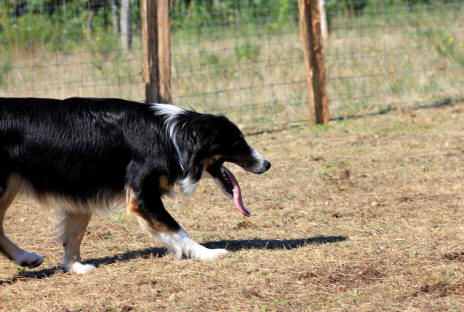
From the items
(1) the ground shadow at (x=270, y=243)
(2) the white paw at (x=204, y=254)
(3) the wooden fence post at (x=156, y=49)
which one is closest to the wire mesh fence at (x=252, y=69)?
(3) the wooden fence post at (x=156, y=49)

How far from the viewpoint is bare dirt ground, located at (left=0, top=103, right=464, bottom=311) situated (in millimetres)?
3666

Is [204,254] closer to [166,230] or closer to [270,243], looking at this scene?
[166,230]

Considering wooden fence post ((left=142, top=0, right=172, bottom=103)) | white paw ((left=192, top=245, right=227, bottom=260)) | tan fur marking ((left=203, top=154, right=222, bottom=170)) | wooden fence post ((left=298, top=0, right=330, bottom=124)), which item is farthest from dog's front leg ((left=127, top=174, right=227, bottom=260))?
wooden fence post ((left=298, top=0, right=330, bottom=124))

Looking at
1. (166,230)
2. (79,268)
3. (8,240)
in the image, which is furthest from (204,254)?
(8,240)

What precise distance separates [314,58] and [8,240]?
5.40 meters

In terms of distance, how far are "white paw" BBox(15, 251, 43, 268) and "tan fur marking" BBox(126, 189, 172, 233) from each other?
0.70 m

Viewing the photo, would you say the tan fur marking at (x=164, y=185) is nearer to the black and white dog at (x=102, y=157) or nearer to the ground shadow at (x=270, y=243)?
the black and white dog at (x=102, y=157)

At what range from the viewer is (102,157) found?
Result: 4.18 m

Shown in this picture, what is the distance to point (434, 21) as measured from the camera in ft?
39.2

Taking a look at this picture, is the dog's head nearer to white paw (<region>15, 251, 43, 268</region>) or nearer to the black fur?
the black fur

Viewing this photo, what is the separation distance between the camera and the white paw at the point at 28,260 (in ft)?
14.0

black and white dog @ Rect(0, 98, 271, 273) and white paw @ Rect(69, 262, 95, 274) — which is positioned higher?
black and white dog @ Rect(0, 98, 271, 273)

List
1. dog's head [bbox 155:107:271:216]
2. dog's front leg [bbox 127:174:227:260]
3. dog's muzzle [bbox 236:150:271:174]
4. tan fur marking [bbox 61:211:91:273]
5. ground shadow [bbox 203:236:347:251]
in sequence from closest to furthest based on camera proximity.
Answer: dog's front leg [bbox 127:174:227:260], dog's head [bbox 155:107:271:216], tan fur marking [bbox 61:211:91:273], dog's muzzle [bbox 236:150:271:174], ground shadow [bbox 203:236:347:251]

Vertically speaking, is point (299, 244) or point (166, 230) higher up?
point (166, 230)
